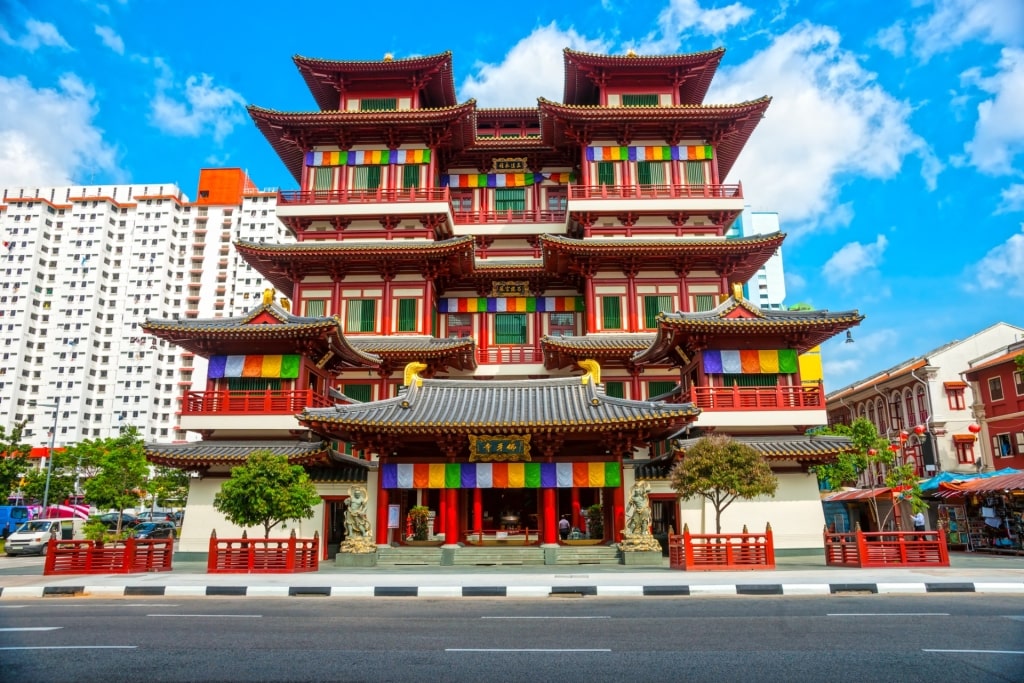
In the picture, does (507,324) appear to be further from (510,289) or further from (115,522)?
(115,522)

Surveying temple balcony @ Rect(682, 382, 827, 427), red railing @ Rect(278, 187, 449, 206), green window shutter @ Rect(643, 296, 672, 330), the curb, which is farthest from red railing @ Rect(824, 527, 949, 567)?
red railing @ Rect(278, 187, 449, 206)

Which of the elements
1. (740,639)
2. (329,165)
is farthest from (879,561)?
(329,165)

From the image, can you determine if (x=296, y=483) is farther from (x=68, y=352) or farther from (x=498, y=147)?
(x=68, y=352)

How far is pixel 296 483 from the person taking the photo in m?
20.3

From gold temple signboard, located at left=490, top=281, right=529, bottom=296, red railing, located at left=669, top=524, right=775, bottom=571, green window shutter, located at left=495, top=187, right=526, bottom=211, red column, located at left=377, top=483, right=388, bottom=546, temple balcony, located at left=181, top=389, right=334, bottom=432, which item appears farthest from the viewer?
green window shutter, located at left=495, top=187, right=526, bottom=211

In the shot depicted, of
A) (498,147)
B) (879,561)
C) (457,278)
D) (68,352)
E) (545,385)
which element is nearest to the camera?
(879,561)

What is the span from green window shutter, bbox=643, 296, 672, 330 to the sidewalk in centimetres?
1464

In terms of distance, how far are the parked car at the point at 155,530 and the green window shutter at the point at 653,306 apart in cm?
3414

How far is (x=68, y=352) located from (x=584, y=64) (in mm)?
96675

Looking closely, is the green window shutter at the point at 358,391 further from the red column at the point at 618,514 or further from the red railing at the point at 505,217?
the red column at the point at 618,514

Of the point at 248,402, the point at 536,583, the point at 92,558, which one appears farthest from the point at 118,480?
the point at 536,583

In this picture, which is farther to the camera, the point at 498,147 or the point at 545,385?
the point at 498,147

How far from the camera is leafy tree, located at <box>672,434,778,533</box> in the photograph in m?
20.0

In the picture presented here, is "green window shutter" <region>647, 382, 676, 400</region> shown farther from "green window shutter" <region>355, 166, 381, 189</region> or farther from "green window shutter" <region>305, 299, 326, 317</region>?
"green window shutter" <region>355, 166, 381, 189</region>
